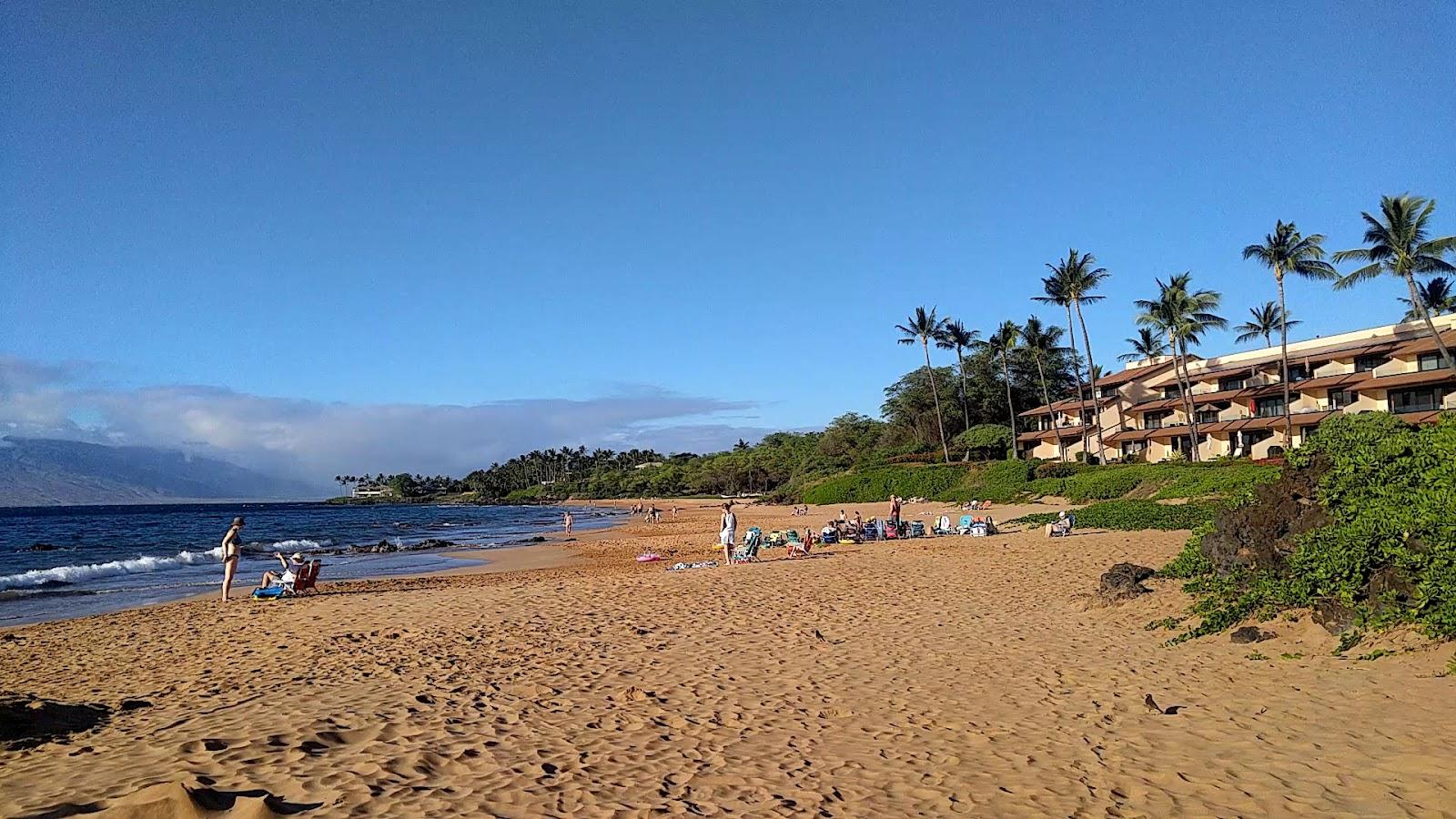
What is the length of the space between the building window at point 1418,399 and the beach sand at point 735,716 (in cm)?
4162

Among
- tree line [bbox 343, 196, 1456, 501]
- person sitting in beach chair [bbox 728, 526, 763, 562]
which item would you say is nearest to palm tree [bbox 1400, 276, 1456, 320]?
tree line [bbox 343, 196, 1456, 501]

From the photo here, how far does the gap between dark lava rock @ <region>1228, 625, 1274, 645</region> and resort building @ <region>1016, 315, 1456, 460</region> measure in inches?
1281

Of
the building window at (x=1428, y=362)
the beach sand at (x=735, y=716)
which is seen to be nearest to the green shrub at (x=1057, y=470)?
the building window at (x=1428, y=362)

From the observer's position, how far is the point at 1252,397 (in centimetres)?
4912

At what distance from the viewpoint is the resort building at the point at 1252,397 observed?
41844 millimetres

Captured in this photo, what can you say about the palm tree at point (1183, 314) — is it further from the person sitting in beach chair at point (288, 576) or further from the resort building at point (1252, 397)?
the person sitting in beach chair at point (288, 576)

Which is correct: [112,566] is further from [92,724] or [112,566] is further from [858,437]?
[858,437]

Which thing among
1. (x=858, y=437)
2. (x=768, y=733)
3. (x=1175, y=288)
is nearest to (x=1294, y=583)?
(x=768, y=733)

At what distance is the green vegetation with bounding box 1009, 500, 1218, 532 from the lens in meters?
22.4

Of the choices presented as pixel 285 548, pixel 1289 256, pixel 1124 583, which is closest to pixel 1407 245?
pixel 1289 256

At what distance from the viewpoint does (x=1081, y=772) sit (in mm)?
5355

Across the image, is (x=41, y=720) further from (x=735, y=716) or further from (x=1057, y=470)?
(x=1057, y=470)

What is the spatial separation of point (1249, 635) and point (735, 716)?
5.85 m

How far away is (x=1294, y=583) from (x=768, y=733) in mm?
6350
